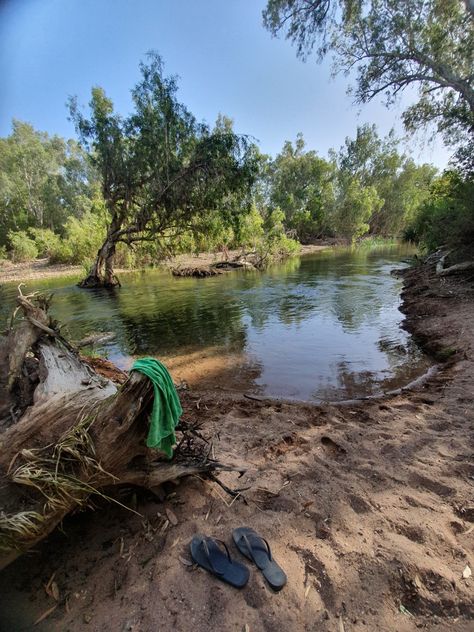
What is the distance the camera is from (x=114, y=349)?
8.39 metres

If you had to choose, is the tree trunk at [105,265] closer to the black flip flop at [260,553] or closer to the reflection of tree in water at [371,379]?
the reflection of tree in water at [371,379]

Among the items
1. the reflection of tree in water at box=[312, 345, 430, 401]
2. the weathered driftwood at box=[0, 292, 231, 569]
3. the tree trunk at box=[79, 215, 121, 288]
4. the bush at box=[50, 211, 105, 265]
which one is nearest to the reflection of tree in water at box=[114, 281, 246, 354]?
the reflection of tree in water at box=[312, 345, 430, 401]

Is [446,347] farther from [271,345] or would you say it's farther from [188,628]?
[188,628]

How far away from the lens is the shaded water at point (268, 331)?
6.09m

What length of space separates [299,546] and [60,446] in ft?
6.33

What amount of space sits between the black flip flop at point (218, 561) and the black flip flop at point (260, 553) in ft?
0.32

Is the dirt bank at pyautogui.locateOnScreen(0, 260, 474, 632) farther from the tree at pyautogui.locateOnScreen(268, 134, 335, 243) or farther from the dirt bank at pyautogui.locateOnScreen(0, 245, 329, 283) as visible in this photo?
the tree at pyautogui.locateOnScreen(268, 134, 335, 243)

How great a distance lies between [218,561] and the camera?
2.06 m

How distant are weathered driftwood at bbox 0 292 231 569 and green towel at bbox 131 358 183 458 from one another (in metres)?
0.09

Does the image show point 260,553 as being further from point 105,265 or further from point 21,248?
point 21,248

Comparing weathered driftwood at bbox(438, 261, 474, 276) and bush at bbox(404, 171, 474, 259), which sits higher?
bush at bbox(404, 171, 474, 259)

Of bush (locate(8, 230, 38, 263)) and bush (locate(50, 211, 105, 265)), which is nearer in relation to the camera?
bush (locate(50, 211, 105, 265))

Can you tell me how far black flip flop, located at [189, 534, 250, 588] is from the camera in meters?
1.98

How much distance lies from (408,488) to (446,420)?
1.67 meters
